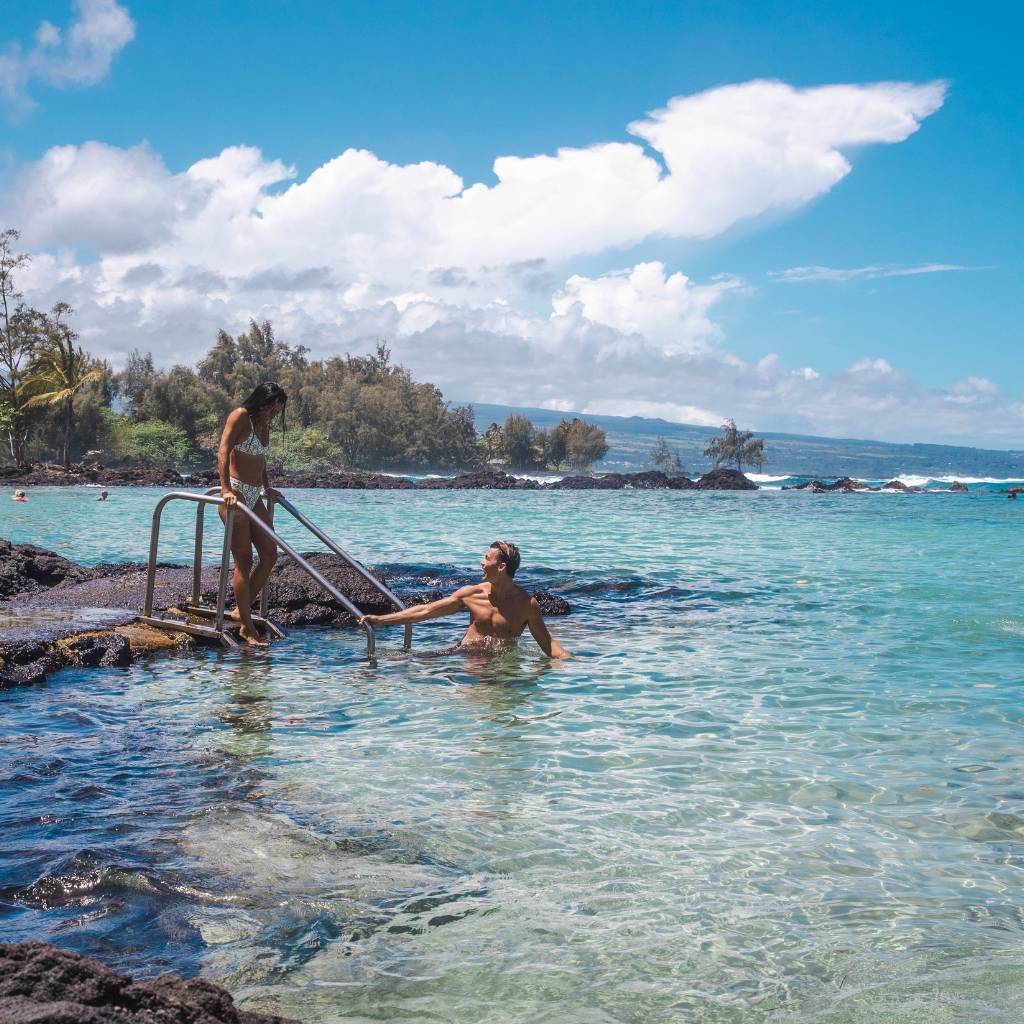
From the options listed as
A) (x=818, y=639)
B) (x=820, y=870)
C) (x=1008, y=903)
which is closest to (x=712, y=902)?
(x=820, y=870)

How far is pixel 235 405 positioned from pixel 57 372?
100 ft

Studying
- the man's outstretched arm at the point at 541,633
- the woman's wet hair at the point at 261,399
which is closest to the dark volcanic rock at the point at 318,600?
the woman's wet hair at the point at 261,399

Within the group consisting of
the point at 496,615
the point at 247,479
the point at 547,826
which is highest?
the point at 247,479

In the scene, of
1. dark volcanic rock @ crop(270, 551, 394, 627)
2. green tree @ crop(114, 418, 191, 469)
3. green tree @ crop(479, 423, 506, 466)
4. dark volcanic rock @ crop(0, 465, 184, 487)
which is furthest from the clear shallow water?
green tree @ crop(479, 423, 506, 466)

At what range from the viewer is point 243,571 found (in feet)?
30.0

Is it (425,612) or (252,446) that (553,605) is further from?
(252,446)

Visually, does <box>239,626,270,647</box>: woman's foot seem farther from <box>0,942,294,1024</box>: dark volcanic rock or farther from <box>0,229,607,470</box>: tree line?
<box>0,229,607,470</box>: tree line

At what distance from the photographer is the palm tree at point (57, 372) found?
Answer: 59562mm

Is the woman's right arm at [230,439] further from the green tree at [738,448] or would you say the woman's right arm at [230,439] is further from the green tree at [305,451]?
the green tree at [738,448]

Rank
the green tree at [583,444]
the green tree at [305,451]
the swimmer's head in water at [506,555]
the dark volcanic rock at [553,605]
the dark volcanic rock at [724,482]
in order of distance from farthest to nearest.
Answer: the green tree at [583,444]
the green tree at [305,451]
the dark volcanic rock at [724,482]
the dark volcanic rock at [553,605]
the swimmer's head in water at [506,555]

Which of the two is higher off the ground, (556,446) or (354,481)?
(556,446)

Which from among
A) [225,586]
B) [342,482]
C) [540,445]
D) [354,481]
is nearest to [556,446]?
[540,445]

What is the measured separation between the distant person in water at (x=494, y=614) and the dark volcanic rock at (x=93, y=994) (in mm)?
6023

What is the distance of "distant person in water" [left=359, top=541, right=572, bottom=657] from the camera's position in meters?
8.66
